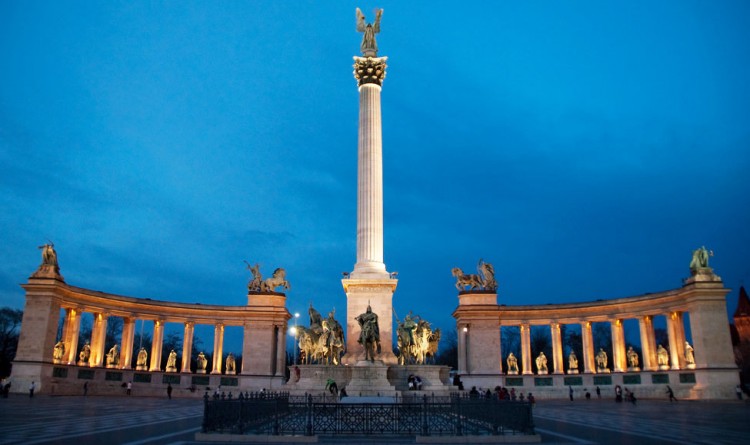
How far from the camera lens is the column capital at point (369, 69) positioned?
39156mm

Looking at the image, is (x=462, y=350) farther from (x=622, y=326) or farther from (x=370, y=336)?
(x=370, y=336)

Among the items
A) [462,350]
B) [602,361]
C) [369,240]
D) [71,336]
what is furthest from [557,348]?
[71,336]

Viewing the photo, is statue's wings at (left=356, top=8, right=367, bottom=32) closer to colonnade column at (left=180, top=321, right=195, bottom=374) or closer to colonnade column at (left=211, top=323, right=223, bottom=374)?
colonnade column at (left=211, top=323, right=223, bottom=374)

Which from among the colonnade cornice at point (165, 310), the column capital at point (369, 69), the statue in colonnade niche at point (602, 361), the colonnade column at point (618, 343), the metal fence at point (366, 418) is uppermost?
the column capital at point (369, 69)

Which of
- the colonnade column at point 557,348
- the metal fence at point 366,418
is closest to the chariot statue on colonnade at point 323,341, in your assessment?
the metal fence at point 366,418

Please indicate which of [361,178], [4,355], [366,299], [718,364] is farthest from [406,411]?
[4,355]

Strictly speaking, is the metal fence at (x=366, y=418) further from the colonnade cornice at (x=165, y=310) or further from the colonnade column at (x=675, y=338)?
the colonnade cornice at (x=165, y=310)

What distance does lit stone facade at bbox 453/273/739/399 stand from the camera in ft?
142

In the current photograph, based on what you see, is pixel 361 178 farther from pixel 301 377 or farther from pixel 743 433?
pixel 743 433

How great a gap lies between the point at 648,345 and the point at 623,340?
11.7ft

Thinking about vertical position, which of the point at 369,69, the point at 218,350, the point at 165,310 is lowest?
the point at 218,350

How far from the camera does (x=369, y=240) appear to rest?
1406 inches

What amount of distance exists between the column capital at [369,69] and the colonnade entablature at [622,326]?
27122 millimetres

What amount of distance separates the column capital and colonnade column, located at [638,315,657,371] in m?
34.4
